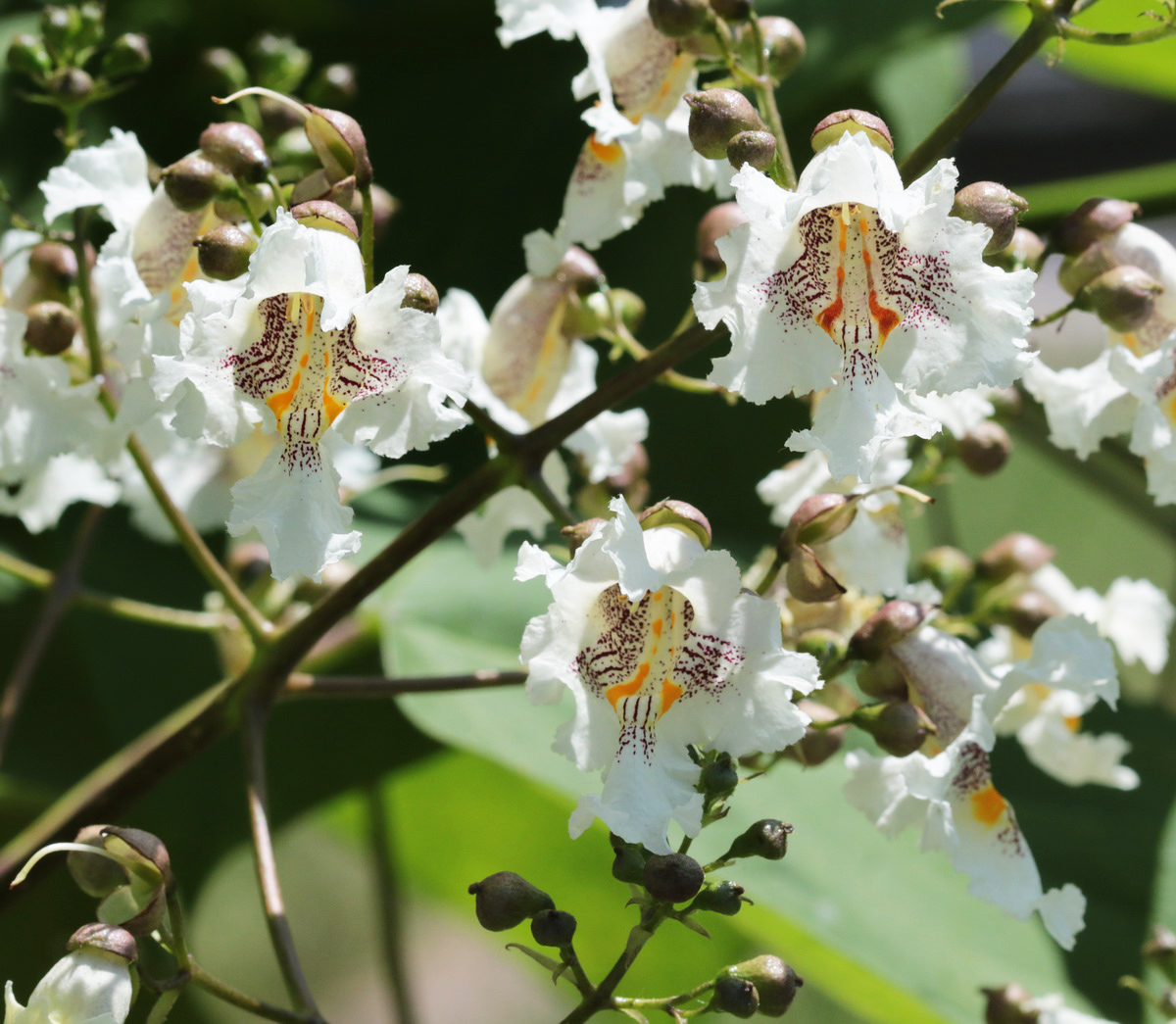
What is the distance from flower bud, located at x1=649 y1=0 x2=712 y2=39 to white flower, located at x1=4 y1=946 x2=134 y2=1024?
39cm

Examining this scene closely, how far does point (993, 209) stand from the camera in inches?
17.0

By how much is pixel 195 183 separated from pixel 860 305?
0.24 metres

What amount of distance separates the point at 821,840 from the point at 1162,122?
3.71 ft

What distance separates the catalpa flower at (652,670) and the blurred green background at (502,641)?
251 millimetres

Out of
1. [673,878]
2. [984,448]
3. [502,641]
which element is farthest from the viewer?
[502,641]

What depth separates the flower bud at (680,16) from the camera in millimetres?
494

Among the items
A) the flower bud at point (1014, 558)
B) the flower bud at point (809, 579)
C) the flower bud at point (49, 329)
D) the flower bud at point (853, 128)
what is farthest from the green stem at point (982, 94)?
the flower bud at point (49, 329)

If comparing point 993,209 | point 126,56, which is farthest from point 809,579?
point 126,56

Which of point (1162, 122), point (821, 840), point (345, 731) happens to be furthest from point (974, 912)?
point (1162, 122)

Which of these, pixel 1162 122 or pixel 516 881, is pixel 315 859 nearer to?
pixel 516 881

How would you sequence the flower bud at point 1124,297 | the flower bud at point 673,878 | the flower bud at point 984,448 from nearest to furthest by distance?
the flower bud at point 673,878 → the flower bud at point 1124,297 → the flower bud at point 984,448

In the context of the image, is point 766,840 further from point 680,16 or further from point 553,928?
point 680,16

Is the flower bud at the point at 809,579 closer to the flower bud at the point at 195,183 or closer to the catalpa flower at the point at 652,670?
the catalpa flower at the point at 652,670

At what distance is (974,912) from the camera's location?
2.38 feet
